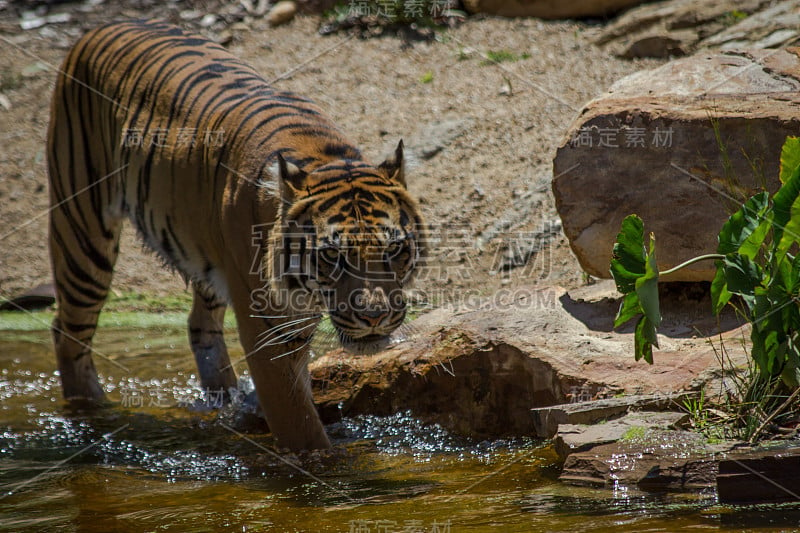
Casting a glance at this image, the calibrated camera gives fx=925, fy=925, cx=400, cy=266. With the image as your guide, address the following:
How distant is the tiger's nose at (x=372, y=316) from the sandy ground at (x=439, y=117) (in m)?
2.78

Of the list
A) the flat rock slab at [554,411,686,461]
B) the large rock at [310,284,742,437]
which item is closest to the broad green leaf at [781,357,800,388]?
the flat rock slab at [554,411,686,461]

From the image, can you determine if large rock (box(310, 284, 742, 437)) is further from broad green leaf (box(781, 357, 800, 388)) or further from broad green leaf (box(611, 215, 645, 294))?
broad green leaf (box(611, 215, 645, 294))

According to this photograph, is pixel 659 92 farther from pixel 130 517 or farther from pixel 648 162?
pixel 130 517

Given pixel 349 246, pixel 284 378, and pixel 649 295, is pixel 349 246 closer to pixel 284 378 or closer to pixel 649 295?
pixel 284 378

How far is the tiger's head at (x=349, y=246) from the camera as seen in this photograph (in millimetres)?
3461

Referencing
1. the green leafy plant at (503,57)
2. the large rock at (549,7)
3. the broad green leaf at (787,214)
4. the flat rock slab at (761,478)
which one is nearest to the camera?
the flat rock slab at (761,478)

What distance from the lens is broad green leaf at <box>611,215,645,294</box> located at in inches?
118

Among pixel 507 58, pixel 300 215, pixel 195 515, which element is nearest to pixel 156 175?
pixel 300 215

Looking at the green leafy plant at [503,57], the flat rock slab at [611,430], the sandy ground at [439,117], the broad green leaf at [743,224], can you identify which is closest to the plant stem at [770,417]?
the flat rock slab at [611,430]

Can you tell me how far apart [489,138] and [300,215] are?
4565mm

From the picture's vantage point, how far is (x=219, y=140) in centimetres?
430

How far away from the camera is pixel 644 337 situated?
3111mm

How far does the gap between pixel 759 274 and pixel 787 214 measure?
8.8 inches

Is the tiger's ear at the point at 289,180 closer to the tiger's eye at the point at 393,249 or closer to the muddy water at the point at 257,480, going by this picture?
the tiger's eye at the point at 393,249
